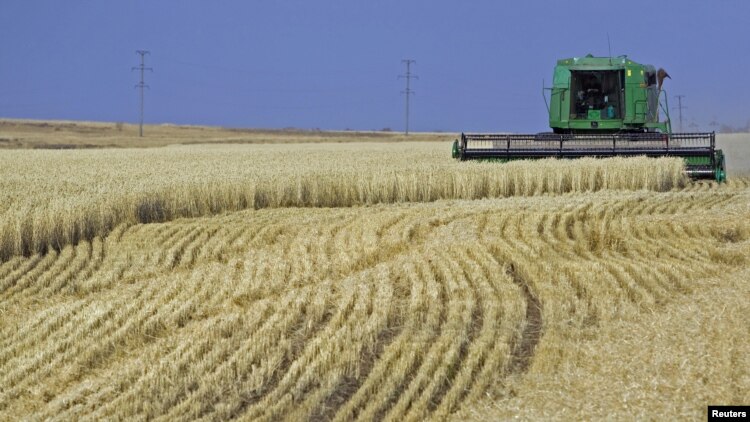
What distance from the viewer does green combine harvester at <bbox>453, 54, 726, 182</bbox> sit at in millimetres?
18734

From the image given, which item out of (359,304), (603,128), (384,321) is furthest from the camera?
(603,128)

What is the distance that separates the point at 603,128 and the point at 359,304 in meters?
13.3

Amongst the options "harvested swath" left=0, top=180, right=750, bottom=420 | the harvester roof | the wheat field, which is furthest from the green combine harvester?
"harvested swath" left=0, top=180, right=750, bottom=420

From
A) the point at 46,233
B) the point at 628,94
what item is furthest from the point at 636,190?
the point at 46,233

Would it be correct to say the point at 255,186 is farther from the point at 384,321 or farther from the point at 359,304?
the point at 384,321

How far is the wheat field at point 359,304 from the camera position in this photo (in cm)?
593

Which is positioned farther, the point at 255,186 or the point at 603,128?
the point at 603,128

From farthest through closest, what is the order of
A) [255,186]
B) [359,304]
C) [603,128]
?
[603,128], [255,186], [359,304]

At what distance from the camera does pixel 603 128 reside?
20281 millimetres

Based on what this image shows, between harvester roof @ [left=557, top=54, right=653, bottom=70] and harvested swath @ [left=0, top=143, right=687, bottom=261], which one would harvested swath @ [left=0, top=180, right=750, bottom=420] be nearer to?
harvested swath @ [left=0, top=143, right=687, bottom=261]

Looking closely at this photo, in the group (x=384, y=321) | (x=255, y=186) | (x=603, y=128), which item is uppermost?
(x=603, y=128)

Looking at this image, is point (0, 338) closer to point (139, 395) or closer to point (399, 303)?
point (139, 395)

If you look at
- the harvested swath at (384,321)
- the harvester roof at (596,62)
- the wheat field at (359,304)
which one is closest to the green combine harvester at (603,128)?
the harvester roof at (596,62)

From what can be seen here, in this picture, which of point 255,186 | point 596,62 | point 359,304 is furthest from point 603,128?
point 359,304
